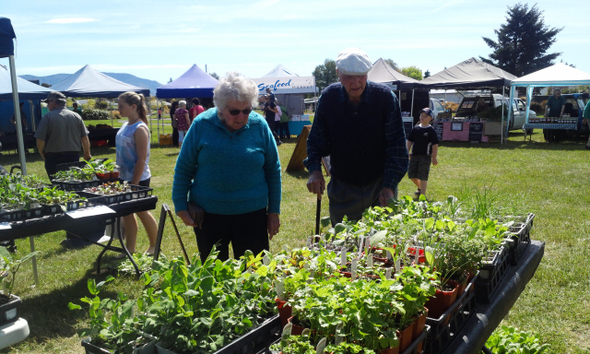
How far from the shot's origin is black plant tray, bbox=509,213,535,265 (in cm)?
235

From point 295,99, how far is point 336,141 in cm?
1680

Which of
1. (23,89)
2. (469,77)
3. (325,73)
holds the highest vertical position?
(325,73)

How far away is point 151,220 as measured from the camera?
4.79 m

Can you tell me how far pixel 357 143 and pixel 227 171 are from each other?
2.94 ft

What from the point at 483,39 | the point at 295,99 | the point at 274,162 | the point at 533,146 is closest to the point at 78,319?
the point at 274,162

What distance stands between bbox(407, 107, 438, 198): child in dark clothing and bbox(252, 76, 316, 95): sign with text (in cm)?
1126

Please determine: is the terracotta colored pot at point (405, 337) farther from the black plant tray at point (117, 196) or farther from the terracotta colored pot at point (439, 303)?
the black plant tray at point (117, 196)

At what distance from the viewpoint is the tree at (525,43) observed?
45.8 metres

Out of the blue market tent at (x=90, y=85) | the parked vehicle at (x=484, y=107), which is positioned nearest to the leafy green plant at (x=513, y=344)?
the blue market tent at (x=90, y=85)

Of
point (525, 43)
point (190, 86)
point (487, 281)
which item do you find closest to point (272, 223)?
point (487, 281)

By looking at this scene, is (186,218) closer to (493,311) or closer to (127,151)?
(493,311)

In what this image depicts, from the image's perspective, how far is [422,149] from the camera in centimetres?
698

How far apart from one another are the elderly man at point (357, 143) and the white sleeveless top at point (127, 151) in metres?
2.09

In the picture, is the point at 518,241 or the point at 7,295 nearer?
the point at 7,295
